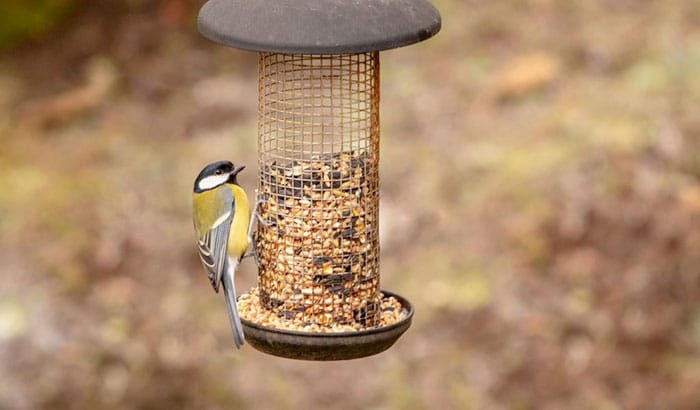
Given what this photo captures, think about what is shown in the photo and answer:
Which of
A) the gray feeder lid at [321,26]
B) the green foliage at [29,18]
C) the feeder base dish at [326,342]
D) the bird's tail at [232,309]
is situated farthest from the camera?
the green foliage at [29,18]

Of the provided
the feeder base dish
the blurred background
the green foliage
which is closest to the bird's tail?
the feeder base dish

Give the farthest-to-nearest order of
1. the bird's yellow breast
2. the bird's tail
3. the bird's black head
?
the bird's black head → the bird's yellow breast → the bird's tail

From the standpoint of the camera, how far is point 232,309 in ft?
21.3

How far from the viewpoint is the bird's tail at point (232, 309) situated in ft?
20.9

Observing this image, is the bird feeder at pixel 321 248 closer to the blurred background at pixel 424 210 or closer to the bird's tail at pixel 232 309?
the bird's tail at pixel 232 309

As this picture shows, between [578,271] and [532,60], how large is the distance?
2.66m

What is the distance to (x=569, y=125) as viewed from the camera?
12180 mm

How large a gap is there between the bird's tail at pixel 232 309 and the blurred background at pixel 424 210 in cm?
402

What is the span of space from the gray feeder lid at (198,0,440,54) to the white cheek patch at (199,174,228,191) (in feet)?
4.87

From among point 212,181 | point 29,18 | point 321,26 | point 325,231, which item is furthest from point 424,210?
point 321,26

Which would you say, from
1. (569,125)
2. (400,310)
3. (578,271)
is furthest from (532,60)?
(400,310)

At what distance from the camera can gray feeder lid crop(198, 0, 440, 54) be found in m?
5.31

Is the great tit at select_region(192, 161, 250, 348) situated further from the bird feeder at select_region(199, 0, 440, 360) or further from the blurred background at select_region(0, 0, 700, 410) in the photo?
the blurred background at select_region(0, 0, 700, 410)

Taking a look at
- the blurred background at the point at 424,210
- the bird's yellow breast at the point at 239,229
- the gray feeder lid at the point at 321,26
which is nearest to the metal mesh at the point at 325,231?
the bird's yellow breast at the point at 239,229
